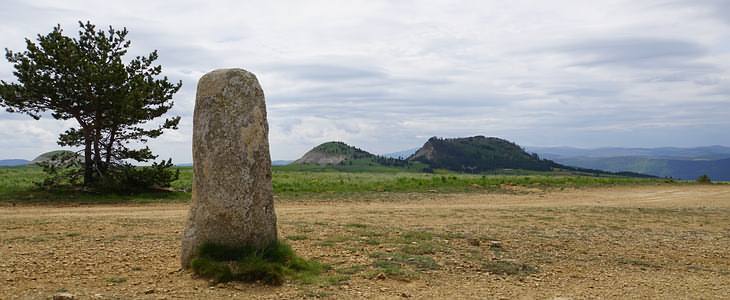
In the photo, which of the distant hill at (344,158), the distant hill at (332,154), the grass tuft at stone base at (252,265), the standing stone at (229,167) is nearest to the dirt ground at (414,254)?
the grass tuft at stone base at (252,265)

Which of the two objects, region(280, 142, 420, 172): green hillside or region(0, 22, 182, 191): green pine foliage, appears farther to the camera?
region(280, 142, 420, 172): green hillside

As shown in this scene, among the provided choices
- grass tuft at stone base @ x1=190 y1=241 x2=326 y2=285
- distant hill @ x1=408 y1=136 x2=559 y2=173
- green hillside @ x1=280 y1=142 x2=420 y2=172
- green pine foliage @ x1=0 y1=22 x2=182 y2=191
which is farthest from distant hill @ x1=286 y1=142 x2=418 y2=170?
grass tuft at stone base @ x1=190 y1=241 x2=326 y2=285

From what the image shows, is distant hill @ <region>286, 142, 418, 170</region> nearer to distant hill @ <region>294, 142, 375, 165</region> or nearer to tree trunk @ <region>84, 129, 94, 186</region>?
distant hill @ <region>294, 142, 375, 165</region>

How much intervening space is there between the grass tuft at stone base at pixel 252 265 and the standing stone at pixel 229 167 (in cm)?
15

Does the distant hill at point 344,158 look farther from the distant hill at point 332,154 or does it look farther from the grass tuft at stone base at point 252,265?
the grass tuft at stone base at point 252,265

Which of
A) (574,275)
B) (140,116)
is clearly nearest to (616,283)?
(574,275)

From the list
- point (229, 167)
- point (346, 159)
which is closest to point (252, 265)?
point (229, 167)

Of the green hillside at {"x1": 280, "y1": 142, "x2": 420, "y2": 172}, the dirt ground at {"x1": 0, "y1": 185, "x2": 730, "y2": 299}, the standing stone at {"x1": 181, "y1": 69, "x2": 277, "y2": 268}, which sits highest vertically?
the green hillside at {"x1": 280, "y1": 142, "x2": 420, "y2": 172}

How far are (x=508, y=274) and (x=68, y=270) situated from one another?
23.6 feet

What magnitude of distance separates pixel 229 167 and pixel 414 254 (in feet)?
13.2

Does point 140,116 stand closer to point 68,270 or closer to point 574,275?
point 68,270

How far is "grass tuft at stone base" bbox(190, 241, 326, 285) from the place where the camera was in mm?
8594

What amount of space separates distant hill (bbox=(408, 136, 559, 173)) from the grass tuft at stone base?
10509 cm

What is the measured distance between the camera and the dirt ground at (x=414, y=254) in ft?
28.1
